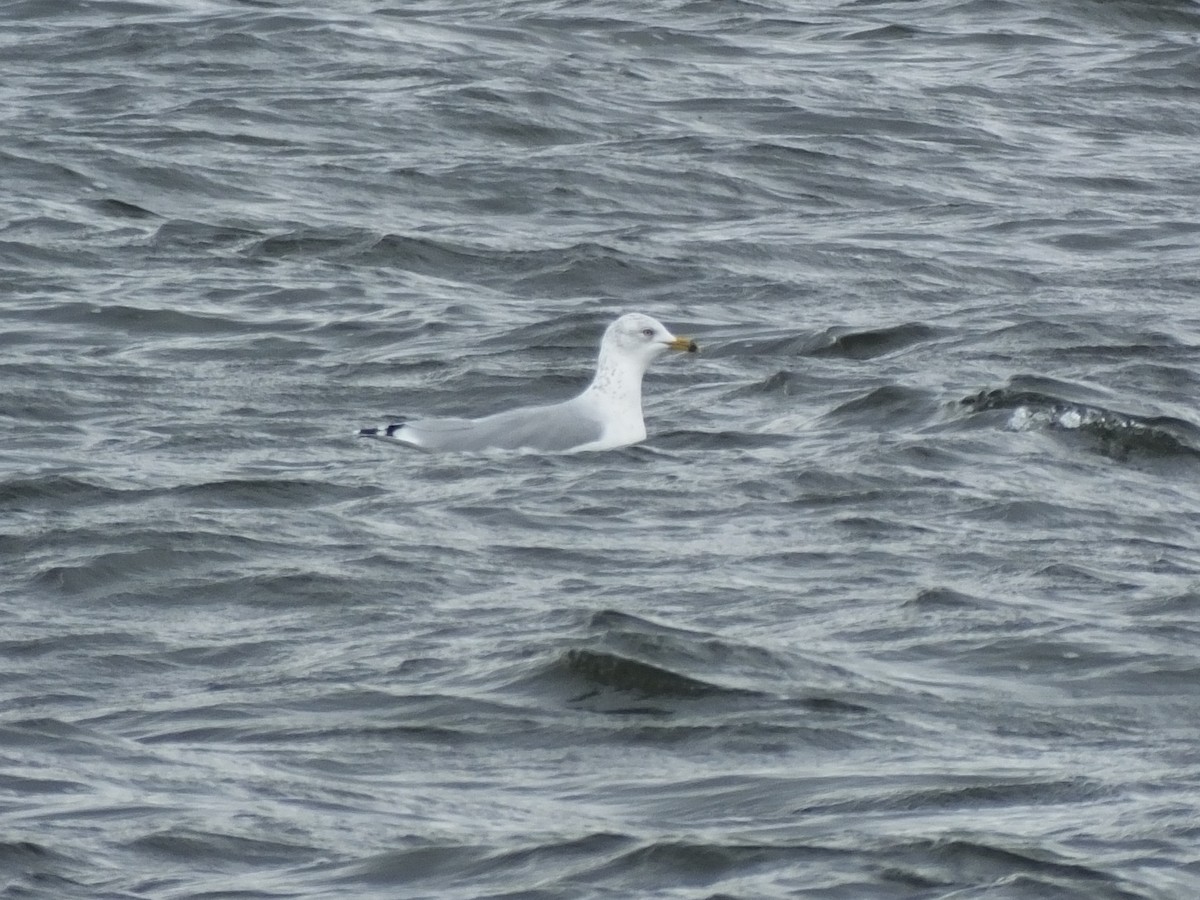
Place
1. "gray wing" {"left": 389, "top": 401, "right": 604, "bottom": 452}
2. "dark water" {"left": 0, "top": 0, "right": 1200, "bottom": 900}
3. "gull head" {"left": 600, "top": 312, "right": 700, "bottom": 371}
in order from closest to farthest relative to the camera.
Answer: "dark water" {"left": 0, "top": 0, "right": 1200, "bottom": 900} → "gray wing" {"left": 389, "top": 401, "right": 604, "bottom": 452} → "gull head" {"left": 600, "top": 312, "right": 700, "bottom": 371}

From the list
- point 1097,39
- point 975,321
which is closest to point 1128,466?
point 975,321

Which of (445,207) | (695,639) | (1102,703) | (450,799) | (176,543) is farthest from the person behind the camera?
(445,207)

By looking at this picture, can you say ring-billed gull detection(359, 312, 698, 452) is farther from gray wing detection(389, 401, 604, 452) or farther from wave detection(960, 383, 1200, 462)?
wave detection(960, 383, 1200, 462)

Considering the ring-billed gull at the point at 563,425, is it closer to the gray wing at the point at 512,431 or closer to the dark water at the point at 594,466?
the gray wing at the point at 512,431

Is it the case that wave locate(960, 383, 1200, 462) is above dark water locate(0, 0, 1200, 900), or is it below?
below

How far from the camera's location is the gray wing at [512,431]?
11.2 meters


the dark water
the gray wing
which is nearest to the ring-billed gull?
the gray wing

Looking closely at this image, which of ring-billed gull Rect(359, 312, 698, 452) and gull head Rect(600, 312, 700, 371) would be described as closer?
ring-billed gull Rect(359, 312, 698, 452)

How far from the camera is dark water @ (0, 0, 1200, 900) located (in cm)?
661

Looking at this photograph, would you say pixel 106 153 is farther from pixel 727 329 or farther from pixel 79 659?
pixel 79 659

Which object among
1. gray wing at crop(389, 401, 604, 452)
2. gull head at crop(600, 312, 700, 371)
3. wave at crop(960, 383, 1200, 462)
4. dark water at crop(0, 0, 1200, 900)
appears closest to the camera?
dark water at crop(0, 0, 1200, 900)

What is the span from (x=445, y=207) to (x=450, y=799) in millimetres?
9614

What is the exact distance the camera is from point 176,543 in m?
9.54

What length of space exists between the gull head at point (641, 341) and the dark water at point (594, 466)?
35 cm
